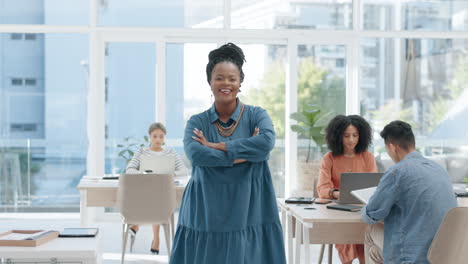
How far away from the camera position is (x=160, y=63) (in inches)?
315

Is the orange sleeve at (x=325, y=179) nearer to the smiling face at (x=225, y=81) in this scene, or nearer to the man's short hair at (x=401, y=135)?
the man's short hair at (x=401, y=135)

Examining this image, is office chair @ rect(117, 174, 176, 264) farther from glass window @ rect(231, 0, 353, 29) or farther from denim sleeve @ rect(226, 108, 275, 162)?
glass window @ rect(231, 0, 353, 29)

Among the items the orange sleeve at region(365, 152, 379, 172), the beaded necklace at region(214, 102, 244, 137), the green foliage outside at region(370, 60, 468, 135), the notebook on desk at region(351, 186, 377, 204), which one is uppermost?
the green foliage outside at region(370, 60, 468, 135)

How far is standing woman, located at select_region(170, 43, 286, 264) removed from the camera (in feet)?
7.97

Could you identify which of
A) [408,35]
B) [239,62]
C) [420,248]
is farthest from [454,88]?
[239,62]

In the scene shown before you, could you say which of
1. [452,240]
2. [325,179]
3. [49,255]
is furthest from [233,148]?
[325,179]

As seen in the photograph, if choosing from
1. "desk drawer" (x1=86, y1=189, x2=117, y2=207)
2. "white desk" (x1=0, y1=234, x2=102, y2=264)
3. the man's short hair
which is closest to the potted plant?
"desk drawer" (x1=86, y1=189, x2=117, y2=207)

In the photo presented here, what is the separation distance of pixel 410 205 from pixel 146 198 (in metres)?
2.48

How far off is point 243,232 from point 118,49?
5904 mm

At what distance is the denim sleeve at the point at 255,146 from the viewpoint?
2494mm

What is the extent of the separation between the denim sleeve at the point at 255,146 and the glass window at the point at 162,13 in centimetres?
564

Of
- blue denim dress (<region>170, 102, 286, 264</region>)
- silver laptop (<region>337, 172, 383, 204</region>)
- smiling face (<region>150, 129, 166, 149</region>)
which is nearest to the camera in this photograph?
blue denim dress (<region>170, 102, 286, 264</region>)

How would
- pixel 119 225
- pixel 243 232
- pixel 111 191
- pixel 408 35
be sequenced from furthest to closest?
pixel 408 35
pixel 119 225
pixel 111 191
pixel 243 232

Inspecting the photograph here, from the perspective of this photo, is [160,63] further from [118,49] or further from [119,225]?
[119,225]
